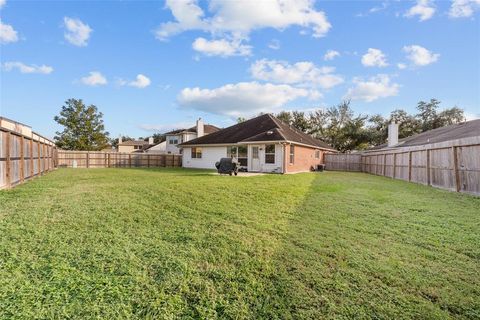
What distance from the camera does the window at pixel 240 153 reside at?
19273 millimetres

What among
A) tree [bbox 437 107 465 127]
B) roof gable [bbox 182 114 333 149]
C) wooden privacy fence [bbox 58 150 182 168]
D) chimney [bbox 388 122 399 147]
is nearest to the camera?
roof gable [bbox 182 114 333 149]

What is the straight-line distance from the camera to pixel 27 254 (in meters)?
3.25

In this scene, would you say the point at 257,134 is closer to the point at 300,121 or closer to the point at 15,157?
the point at 15,157

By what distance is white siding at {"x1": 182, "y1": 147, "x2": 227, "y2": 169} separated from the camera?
837 inches

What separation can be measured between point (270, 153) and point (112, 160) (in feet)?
56.9

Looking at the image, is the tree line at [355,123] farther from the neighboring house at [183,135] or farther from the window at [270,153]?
the window at [270,153]

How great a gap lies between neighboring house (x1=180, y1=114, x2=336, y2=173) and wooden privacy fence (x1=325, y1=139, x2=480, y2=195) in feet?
19.6

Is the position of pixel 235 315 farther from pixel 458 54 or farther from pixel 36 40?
pixel 458 54

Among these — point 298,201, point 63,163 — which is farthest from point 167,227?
point 63,163

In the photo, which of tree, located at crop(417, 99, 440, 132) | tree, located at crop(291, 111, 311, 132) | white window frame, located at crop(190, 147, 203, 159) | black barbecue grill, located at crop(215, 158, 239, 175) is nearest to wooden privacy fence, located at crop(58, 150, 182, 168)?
white window frame, located at crop(190, 147, 203, 159)

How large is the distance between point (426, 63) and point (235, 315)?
62.3 feet

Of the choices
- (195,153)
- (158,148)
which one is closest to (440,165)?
(195,153)

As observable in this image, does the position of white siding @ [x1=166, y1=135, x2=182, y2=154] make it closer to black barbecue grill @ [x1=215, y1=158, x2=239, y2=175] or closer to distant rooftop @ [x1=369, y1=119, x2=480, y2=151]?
black barbecue grill @ [x1=215, y1=158, x2=239, y2=175]

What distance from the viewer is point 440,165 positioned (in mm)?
9922
